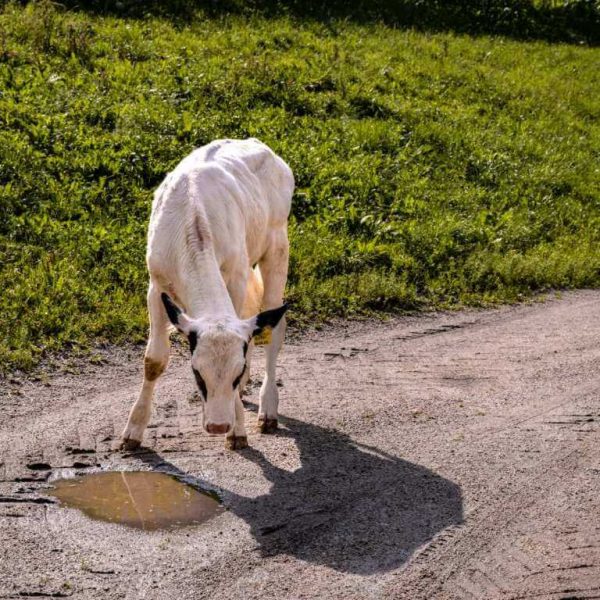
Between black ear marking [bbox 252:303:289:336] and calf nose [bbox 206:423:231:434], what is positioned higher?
black ear marking [bbox 252:303:289:336]

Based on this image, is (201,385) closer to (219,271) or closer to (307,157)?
(219,271)

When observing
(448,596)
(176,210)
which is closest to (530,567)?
(448,596)

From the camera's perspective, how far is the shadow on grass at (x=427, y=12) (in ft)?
63.2

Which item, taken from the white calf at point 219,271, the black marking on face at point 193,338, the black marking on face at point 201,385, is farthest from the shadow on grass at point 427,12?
the black marking on face at point 201,385

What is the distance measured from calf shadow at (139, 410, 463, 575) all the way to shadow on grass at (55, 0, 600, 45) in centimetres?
1245

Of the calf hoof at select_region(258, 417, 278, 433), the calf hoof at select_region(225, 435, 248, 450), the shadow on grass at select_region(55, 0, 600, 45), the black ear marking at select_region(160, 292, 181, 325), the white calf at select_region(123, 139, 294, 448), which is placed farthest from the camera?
the shadow on grass at select_region(55, 0, 600, 45)

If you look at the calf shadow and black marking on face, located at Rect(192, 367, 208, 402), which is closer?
the calf shadow

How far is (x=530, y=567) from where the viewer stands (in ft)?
20.9

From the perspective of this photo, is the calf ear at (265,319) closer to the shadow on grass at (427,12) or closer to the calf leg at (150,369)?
the calf leg at (150,369)

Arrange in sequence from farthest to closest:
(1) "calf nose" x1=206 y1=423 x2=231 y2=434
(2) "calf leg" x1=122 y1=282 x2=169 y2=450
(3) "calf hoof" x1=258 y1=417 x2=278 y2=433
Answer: (3) "calf hoof" x1=258 y1=417 x2=278 y2=433 → (2) "calf leg" x1=122 y1=282 x2=169 y2=450 → (1) "calf nose" x1=206 y1=423 x2=231 y2=434

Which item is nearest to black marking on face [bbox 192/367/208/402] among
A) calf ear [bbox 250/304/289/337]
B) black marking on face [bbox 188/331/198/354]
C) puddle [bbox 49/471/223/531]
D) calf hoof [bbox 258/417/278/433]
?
black marking on face [bbox 188/331/198/354]

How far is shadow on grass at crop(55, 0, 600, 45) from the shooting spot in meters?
19.2

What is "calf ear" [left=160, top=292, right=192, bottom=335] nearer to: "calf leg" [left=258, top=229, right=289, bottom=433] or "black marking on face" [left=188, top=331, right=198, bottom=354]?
"black marking on face" [left=188, top=331, right=198, bottom=354]

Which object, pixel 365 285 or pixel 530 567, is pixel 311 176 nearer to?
pixel 365 285
